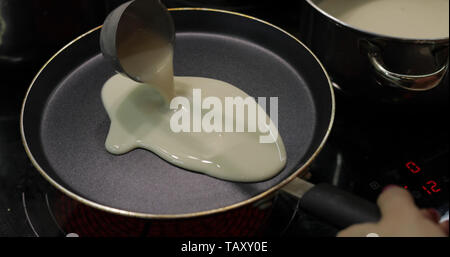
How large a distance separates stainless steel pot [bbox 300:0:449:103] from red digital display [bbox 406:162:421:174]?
112 millimetres

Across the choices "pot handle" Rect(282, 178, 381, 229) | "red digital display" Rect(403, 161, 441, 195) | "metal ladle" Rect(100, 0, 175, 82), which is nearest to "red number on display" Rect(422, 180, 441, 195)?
"red digital display" Rect(403, 161, 441, 195)

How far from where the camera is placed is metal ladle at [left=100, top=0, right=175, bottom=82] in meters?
0.75

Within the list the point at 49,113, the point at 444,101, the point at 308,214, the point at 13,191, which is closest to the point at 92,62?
the point at 49,113

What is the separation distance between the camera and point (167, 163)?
2.56ft

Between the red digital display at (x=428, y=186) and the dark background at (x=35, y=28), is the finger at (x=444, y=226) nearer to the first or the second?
the red digital display at (x=428, y=186)

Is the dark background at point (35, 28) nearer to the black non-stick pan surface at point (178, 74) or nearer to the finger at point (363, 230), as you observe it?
the black non-stick pan surface at point (178, 74)

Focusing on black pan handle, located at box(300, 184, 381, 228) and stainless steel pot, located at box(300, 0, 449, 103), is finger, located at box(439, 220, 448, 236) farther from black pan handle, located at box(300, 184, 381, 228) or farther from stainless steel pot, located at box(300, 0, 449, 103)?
stainless steel pot, located at box(300, 0, 449, 103)

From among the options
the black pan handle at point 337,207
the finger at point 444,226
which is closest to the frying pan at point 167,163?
the black pan handle at point 337,207

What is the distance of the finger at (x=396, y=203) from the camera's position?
2.25 ft

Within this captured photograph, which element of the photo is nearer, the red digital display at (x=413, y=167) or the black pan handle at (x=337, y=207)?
the black pan handle at (x=337, y=207)

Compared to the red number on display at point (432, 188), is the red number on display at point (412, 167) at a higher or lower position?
higher

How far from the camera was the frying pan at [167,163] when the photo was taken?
0.72 m

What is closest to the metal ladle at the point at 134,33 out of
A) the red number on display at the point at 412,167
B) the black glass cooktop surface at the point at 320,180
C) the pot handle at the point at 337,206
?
the black glass cooktop surface at the point at 320,180

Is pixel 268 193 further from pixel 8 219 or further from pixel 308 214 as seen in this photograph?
pixel 8 219
